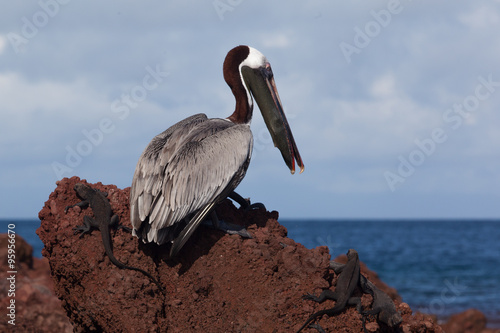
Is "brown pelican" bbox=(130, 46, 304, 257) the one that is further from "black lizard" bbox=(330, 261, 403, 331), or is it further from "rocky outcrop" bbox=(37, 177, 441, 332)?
"black lizard" bbox=(330, 261, 403, 331)

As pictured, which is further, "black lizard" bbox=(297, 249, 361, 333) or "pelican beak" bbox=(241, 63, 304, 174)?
"pelican beak" bbox=(241, 63, 304, 174)

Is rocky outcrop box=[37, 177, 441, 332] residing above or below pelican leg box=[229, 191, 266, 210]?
below

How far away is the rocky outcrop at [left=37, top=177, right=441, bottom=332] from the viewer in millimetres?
5965

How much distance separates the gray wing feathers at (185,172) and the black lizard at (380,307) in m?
1.62

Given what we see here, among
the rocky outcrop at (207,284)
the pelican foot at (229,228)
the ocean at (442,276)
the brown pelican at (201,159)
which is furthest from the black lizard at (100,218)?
the ocean at (442,276)

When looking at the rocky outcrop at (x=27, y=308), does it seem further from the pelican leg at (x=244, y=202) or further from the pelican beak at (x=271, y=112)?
the pelican beak at (x=271, y=112)

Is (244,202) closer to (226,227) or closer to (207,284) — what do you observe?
(226,227)

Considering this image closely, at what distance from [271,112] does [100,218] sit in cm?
260

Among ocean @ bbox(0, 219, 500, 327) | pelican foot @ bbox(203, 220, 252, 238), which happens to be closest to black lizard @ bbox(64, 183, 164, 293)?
pelican foot @ bbox(203, 220, 252, 238)

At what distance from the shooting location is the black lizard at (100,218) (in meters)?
6.12

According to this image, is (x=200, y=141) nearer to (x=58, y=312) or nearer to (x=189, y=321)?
(x=189, y=321)

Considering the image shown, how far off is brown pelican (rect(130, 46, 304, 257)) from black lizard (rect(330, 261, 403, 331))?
1610 mm

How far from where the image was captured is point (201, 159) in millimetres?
6445

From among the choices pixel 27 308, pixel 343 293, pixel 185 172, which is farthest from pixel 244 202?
pixel 27 308
